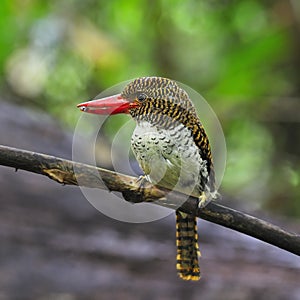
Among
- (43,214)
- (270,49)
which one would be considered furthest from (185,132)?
(270,49)

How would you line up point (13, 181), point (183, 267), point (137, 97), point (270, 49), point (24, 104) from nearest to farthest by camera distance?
point (137, 97) → point (183, 267) → point (13, 181) → point (270, 49) → point (24, 104)

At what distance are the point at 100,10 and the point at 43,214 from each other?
1.61 metres

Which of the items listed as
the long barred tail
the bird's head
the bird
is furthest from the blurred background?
the bird's head

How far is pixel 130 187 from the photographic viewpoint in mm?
839

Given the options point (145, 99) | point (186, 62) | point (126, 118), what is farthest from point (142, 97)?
point (186, 62)

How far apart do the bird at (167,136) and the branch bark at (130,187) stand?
0.09 feet

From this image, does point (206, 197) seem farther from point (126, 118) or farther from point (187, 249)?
point (126, 118)

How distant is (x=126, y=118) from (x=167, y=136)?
1.81m

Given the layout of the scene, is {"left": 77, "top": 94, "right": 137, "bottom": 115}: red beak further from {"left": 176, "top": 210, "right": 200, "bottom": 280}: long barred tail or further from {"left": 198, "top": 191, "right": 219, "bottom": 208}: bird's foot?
{"left": 176, "top": 210, "right": 200, "bottom": 280}: long barred tail

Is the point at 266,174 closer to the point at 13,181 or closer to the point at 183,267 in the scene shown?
the point at 13,181

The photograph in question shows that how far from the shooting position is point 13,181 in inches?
108

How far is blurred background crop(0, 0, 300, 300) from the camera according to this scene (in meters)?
2.10

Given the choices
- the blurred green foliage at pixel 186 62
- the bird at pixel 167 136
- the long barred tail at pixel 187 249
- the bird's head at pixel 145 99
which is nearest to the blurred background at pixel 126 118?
the blurred green foliage at pixel 186 62

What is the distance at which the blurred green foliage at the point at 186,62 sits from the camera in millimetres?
3287
